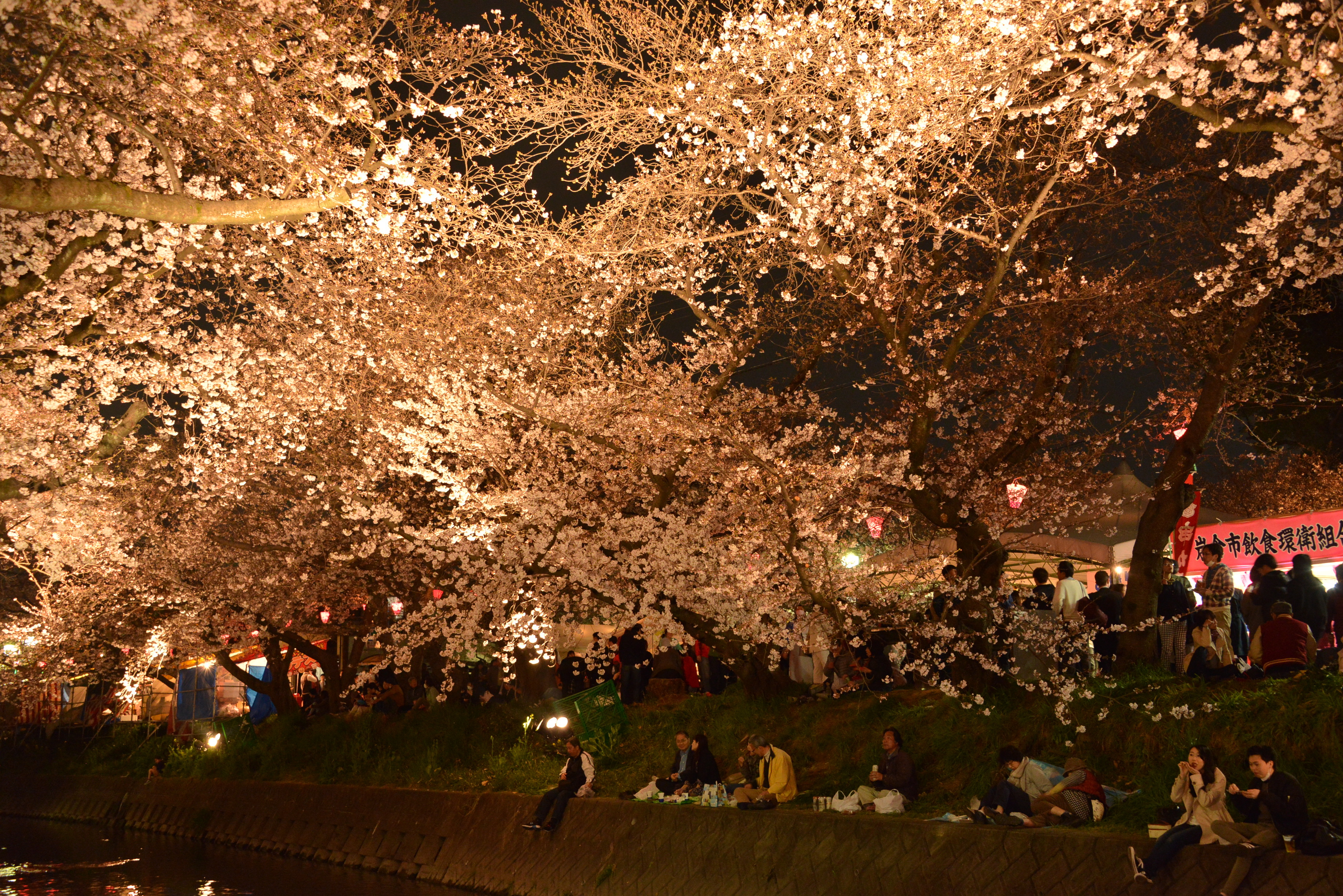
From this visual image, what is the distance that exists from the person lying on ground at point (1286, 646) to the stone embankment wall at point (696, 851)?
8.58 ft

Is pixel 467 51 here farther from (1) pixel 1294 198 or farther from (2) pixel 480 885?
(2) pixel 480 885

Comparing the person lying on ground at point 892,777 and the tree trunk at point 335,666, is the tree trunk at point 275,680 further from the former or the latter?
the person lying on ground at point 892,777

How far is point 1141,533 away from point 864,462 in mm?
2891

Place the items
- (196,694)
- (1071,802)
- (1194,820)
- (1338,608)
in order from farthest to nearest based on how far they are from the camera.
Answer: (196,694)
(1338,608)
(1071,802)
(1194,820)

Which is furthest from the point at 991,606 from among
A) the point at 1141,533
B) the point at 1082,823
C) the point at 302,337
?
the point at 302,337

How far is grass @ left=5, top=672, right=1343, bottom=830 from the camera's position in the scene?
320 inches

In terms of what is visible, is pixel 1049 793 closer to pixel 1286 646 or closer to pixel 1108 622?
pixel 1286 646

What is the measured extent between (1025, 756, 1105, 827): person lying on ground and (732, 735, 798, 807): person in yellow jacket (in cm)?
298

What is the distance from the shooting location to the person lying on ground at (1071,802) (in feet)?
26.9

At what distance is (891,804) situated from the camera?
972 centimetres

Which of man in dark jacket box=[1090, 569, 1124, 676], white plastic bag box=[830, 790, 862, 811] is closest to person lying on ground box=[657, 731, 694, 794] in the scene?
white plastic bag box=[830, 790, 862, 811]

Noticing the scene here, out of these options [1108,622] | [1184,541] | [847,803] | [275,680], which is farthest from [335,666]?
[1108,622]

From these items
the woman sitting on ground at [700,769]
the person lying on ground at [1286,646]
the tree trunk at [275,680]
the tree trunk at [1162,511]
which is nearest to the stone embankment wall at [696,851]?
the woman sitting on ground at [700,769]

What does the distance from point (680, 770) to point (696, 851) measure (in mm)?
1357
